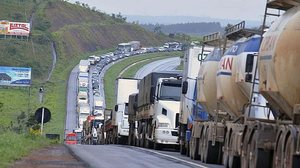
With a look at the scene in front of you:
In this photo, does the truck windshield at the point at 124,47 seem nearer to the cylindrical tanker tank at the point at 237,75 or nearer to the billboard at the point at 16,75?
the billboard at the point at 16,75

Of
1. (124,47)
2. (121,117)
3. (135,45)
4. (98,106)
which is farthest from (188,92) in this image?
(135,45)

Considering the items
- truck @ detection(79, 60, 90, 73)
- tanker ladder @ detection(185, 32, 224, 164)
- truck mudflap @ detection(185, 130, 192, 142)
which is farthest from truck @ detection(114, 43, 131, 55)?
tanker ladder @ detection(185, 32, 224, 164)

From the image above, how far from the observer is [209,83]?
30797mm

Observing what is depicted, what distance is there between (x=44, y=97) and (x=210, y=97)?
8118cm

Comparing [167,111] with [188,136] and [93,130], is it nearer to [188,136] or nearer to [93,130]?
[188,136]

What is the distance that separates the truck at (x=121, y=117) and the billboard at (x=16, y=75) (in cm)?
4239

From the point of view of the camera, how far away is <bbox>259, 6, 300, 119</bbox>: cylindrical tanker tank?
19.2 metres

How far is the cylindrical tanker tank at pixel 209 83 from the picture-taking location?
30.5m

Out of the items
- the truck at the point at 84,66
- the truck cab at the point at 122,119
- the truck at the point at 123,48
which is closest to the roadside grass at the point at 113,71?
the truck at the point at 84,66

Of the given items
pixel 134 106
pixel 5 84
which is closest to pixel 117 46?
pixel 5 84

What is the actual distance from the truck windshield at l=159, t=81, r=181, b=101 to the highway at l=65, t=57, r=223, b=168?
222 centimetres

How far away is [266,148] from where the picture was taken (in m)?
20.7

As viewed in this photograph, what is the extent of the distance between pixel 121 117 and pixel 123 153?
88.2 ft

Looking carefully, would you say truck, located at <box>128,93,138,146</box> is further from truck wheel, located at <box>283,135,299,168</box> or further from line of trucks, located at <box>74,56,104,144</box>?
truck wheel, located at <box>283,135,299,168</box>
